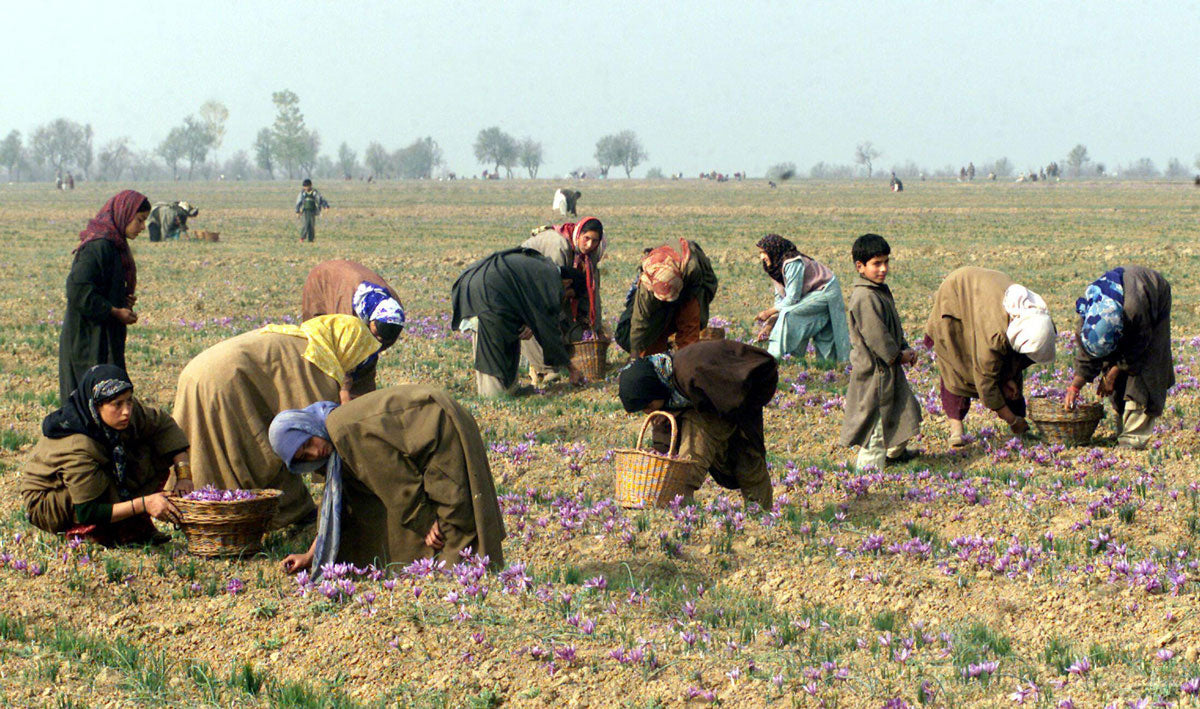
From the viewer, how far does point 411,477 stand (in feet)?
19.3

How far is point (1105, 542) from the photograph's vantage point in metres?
6.89

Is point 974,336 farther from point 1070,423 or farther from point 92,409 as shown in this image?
point 92,409

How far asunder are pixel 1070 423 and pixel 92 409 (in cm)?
670

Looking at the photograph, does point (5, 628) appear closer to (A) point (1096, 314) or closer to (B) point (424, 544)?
(B) point (424, 544)

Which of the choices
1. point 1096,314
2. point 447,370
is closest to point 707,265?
point 1096,314

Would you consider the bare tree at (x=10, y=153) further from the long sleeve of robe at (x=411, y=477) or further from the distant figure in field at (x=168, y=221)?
the long sleeve of robe at (x=411, y=477)

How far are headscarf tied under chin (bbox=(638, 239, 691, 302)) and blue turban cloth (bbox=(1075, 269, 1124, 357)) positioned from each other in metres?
2.93

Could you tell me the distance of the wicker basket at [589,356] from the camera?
11844mm

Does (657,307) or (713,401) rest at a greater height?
(657,307)

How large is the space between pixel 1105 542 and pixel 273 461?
4839 millimetres

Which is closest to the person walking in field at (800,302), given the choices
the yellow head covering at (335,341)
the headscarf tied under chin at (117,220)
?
the yellow head covering at (335,341)

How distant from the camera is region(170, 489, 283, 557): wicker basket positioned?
20.5 feet

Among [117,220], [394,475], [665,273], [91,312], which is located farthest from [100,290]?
[665,273]

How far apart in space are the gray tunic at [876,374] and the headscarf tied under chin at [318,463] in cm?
412
